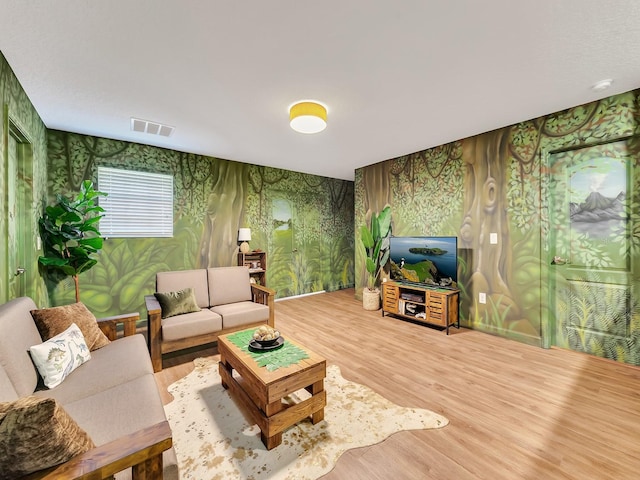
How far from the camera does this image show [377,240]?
470 cm

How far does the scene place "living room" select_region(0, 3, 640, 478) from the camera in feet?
8.04

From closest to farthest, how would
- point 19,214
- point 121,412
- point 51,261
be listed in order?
point 121,412
point 19,214
point 51,261

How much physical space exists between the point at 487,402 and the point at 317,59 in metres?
2.95

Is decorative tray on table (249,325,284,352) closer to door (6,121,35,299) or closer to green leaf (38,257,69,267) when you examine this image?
door (6,121,35,299)

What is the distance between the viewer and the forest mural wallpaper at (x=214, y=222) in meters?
3.60

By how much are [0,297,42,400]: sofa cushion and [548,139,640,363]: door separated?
4459mm

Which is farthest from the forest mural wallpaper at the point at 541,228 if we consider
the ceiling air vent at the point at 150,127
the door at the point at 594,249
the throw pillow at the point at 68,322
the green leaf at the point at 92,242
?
the green leaf at the point at 92,242

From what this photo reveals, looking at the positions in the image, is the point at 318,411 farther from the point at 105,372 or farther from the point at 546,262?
the point at 546,262

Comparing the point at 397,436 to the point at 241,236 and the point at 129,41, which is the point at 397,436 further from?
the point at 241,236

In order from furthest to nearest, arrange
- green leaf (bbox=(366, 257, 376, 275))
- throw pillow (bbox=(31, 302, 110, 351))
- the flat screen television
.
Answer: green leaf (bbox=(366, 257, 376, 275)) < the flat screen television < throw pillow (bbox=(31, 302, 110, 351))

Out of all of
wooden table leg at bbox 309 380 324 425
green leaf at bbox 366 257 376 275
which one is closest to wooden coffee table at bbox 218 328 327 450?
wooden table leg at bbox 309 380 324 425

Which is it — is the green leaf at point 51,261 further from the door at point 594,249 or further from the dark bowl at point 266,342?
the door at point 594,249

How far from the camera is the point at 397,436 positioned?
1.73 meters

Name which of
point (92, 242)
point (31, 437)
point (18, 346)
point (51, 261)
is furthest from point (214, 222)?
point (31, 437)
